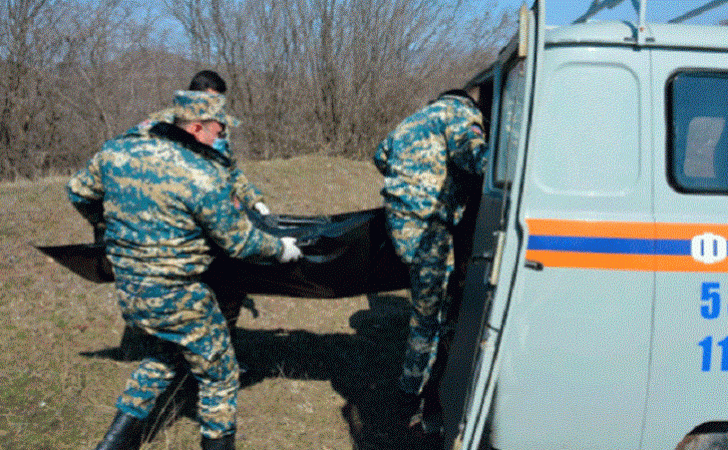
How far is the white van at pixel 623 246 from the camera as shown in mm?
2455

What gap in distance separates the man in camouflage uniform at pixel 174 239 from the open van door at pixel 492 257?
3.93 feet

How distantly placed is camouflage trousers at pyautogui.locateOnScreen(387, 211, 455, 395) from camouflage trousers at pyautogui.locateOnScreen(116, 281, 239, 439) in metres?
1.16

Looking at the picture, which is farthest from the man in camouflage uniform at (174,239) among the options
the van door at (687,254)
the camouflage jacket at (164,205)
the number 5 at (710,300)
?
the number 5 at (710,300)

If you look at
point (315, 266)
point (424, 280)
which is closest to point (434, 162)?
point (424, 280)

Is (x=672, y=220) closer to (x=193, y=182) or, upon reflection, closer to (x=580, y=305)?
(x=580, y=305)

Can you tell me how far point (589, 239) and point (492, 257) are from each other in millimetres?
411

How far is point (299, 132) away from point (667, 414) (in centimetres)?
934

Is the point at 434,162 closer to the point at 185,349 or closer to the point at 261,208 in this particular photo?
the point at 261,208

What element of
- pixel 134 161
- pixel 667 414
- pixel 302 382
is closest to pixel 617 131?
pixel 667 414

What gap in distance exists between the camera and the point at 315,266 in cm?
367

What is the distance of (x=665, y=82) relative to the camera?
8.17 feet

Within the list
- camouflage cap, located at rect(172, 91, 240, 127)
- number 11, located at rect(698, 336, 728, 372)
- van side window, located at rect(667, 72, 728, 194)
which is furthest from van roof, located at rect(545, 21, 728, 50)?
camouflage cap, located at rect(172, 91, 240, 127)

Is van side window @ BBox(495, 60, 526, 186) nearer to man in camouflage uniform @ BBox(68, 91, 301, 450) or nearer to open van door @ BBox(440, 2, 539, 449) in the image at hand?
open van door @ BBox(440, 2, 539, 449)

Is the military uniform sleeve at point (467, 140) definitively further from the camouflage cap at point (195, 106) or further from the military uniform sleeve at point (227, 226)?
the camouflage cap at point (195, 106)
